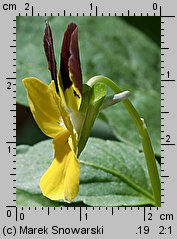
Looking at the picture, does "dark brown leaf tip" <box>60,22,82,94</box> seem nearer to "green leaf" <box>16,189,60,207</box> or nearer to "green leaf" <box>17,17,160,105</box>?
"green leaf" <box>16,189,60,207</box>

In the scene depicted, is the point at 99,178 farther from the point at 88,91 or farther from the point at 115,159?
the point at 88,91

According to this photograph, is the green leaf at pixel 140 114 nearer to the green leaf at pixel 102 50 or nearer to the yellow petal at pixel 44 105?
the green leaf at pixel 102 50

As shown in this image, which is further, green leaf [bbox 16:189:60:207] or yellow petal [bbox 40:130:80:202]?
green leaf [bbox 16:189:60:207]

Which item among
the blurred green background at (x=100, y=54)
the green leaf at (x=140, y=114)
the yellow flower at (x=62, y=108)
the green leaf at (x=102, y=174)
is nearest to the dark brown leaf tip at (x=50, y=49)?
the yellow flower at (x=62, y=108)

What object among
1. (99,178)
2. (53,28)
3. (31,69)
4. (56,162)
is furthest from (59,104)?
(53,28)

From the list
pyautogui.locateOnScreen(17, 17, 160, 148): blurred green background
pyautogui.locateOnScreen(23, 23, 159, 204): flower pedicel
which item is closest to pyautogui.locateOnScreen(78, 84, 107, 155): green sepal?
pyautogui.locateOnScreen(23, 23, 159, 204): flower pedicel

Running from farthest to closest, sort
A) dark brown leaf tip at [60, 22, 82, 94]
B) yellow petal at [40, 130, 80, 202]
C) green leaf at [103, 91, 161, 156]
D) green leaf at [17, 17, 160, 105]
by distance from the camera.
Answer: green leaf at [17, 17, 160, 105] → green leaf at [103, 91, 161, 156] → yellow petal at [40, 130, 80, 202] → dark brown leaf tip at [60, 22, 82, 94]

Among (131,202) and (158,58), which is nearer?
(131,202)
